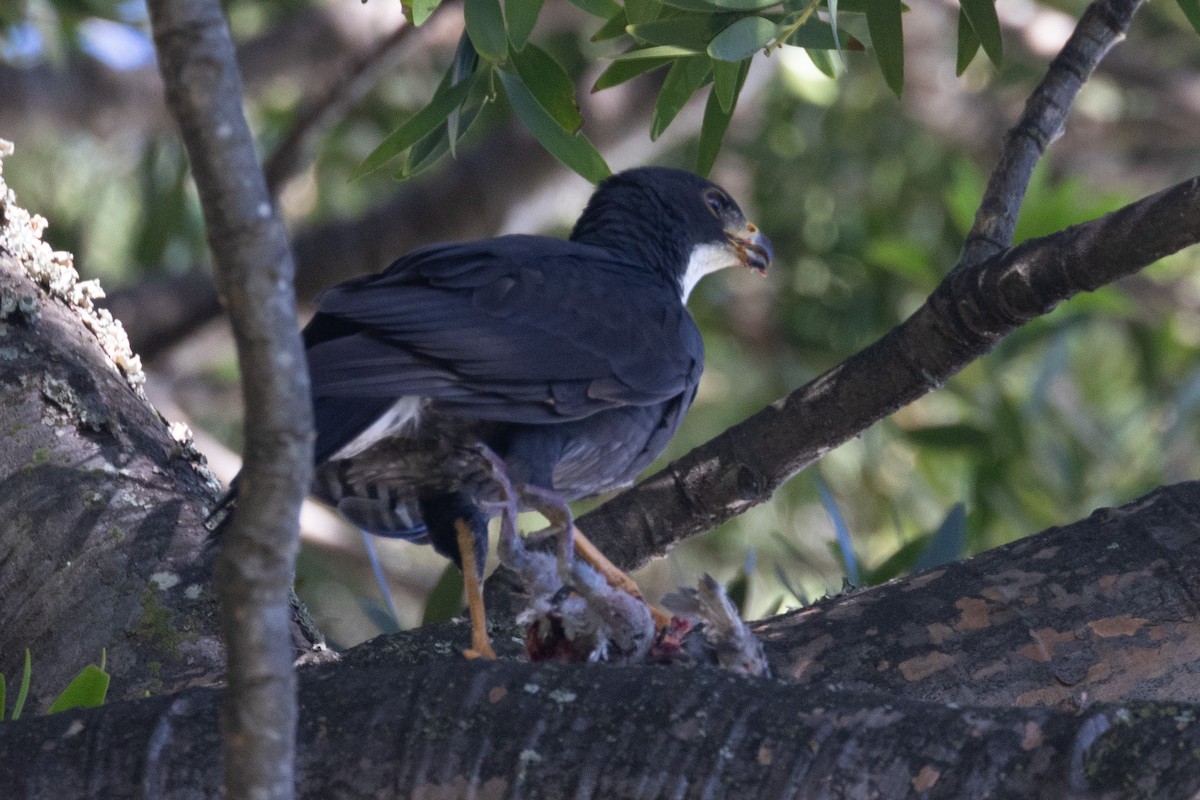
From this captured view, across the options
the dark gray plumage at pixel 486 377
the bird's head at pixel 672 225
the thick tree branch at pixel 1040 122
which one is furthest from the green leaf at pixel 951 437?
the thick tree branch at pixel 1040 122

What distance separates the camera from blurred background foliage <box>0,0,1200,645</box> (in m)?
5.72

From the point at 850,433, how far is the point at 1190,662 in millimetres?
900

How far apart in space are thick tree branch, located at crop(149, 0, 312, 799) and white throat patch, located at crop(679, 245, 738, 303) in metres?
2.65

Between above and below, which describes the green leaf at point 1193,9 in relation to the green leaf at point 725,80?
below

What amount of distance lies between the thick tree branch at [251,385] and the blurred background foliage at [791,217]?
272 cm

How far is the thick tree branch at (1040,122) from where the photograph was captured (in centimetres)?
301

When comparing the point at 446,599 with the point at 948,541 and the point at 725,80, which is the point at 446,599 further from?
the point at 725,80

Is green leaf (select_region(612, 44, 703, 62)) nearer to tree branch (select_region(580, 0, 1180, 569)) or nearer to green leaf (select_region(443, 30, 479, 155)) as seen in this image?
green leaf (select_region(443, 30, 479, 155))

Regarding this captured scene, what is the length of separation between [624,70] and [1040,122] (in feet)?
3.62

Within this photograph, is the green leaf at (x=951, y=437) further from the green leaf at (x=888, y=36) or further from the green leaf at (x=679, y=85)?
the green leaf at (x=679, y=85)

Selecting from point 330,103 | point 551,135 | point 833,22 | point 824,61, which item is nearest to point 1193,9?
point 824,61

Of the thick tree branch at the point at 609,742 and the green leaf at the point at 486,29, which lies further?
the green leaf at the point at 486,29

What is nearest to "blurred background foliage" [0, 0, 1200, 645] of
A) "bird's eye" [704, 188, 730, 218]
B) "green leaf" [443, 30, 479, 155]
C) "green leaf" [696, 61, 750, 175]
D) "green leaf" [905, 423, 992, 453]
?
"green leaf" [905, 423, 992, 453]

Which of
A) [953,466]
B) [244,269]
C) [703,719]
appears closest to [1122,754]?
[703,719]
